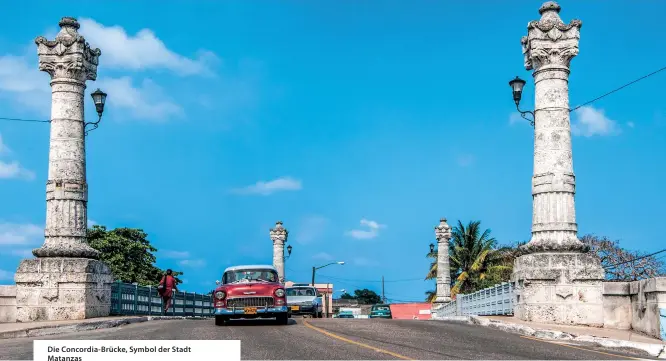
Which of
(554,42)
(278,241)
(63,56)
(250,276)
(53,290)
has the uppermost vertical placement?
(63,56)

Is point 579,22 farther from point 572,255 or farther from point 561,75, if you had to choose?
point 572,255

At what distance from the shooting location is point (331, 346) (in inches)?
599

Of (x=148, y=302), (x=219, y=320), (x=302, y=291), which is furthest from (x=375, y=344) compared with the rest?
(x=302, y=291)

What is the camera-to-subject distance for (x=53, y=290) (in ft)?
78.6

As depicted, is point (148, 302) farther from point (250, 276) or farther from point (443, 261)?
point (443, 261)

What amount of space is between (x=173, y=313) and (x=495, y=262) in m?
40.0

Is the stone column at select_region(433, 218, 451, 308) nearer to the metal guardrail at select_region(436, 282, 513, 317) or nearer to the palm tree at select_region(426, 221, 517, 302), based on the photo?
the metal guardrail at select_region(436, 282, 513, 317)

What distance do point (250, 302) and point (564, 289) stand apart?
26.7 feet

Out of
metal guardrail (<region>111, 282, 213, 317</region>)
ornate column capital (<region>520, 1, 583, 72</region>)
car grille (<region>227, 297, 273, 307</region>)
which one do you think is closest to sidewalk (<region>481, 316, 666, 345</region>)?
car grille (<region>227, 297, 273, 307</region>)

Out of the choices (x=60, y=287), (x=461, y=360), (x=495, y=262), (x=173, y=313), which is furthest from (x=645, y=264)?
(x=461, y=360)

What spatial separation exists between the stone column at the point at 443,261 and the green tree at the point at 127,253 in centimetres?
2515

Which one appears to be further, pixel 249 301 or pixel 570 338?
pixel 249 301

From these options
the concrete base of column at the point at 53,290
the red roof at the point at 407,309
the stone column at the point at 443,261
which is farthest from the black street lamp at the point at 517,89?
the red roof at the point at 407,309

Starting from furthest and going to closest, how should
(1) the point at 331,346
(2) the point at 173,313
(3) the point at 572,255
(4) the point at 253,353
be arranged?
(2) the point at 173,313 < (3) the point at 572,255 < (1) the point at 331,346 < (4) the point at 253,353
